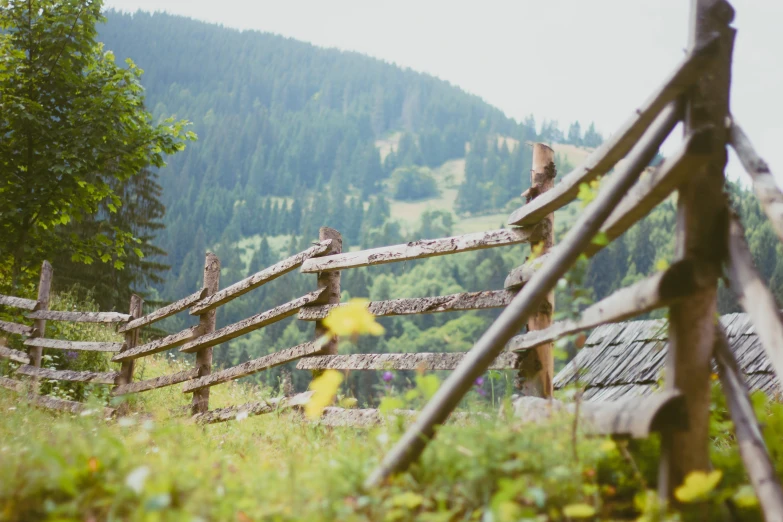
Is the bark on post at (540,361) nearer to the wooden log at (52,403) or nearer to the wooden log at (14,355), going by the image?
the wooden log at (52,403)

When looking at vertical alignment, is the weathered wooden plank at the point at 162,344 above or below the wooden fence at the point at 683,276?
above

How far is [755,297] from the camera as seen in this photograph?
210 cm

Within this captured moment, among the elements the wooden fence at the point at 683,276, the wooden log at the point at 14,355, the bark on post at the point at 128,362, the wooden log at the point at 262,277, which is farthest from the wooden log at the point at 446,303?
the wooden log at the point at 14,355

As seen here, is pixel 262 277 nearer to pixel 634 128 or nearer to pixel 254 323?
pixel 254 323

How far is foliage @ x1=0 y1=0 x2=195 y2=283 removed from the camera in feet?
34.1

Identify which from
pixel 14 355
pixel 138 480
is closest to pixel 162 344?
pixel 14 355

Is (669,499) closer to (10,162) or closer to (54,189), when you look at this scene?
(54,189)

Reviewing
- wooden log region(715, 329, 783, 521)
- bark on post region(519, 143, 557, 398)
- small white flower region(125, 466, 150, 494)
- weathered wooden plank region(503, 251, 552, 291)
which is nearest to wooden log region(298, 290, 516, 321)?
weathered wooden plank region(503, 251, 552, 291)

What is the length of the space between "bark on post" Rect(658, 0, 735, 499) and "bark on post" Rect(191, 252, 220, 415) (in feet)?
18.0

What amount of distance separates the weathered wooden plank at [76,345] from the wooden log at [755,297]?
305 inches

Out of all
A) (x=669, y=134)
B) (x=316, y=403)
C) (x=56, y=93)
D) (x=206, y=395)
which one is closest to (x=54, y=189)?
(x=56, y=93)

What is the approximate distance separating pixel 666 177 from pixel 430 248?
96.5 inches

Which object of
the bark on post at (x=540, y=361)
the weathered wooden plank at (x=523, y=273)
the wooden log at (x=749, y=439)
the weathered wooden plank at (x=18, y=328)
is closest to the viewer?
the wooden log at (x=749, y=439)

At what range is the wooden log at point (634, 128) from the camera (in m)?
2.18
